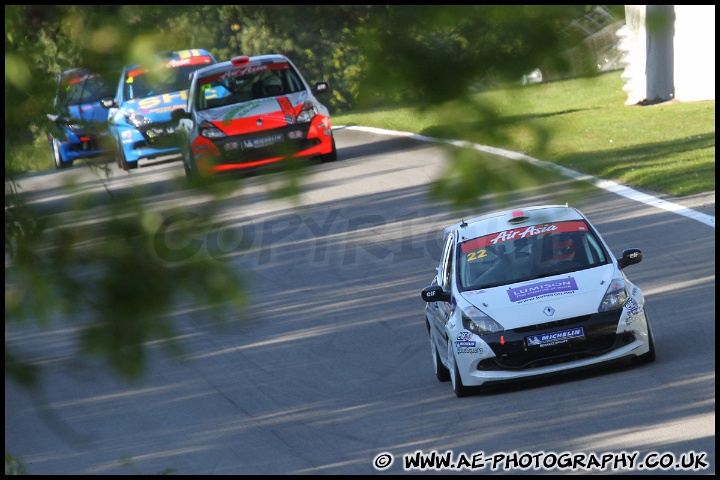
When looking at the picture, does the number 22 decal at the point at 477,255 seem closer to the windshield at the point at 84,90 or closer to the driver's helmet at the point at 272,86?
the driver's helmet at the point at 272,86

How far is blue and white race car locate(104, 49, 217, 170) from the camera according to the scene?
3.12 m

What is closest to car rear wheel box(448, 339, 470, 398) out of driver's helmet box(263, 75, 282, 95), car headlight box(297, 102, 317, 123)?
car headlight box(297, 102, 317, 123)

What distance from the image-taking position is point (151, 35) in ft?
10.1

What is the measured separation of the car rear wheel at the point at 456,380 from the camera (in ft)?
32.9

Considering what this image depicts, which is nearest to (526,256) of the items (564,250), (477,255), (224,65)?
(564,250)

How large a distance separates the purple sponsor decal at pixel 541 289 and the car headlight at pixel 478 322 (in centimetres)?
28

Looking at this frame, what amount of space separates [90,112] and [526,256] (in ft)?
23.4

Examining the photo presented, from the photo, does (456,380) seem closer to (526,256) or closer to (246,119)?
(526,256)

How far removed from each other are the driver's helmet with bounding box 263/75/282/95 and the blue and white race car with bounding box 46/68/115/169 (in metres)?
0.98

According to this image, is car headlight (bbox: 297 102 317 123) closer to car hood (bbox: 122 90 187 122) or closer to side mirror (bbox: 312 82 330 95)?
car hood (bbox: 122 90 187 122)

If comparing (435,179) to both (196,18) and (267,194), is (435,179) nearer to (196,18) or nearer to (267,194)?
(267,194)

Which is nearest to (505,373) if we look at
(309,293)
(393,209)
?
(309,293)

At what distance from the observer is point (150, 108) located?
3.21 meters

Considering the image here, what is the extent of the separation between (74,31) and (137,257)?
2.14ft
